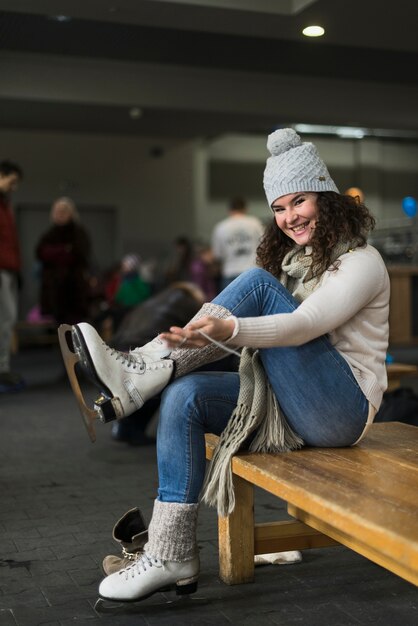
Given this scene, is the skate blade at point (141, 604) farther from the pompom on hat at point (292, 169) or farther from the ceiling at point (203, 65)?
the ceiling at point (203, 65)

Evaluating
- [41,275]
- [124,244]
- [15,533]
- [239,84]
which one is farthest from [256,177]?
[15,533]

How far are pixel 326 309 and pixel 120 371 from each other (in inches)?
17.8

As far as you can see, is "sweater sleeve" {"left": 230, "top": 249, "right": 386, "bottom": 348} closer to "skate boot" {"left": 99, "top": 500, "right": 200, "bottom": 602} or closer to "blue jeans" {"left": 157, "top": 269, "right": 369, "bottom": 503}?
"blue jeans" {"left": 157, "top": 269, "right": 369, "bottom": 503}

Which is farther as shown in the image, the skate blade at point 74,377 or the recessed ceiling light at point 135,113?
→ the recessed ceiling light at point 135,113

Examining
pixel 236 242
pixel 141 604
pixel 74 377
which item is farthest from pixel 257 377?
pixel 236 242

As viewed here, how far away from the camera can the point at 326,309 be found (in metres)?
1.72

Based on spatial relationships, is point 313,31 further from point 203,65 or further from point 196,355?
point 196,355

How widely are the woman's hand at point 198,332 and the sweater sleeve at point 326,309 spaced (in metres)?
0.03

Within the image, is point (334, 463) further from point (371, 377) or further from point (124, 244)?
point (124, 244)

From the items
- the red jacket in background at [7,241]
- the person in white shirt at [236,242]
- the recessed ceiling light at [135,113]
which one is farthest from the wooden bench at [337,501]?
the recessed ceiling light at [135,113]

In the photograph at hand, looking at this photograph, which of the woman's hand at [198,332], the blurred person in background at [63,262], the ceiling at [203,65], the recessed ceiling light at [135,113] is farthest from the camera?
the recessed ceiling light at [135,113]

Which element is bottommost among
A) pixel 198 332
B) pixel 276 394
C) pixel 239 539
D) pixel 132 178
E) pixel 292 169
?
pixel 239 539

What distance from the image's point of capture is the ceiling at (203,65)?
216 inches

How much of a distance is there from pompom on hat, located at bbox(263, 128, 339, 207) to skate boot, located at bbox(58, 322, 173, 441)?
1.51 ft
